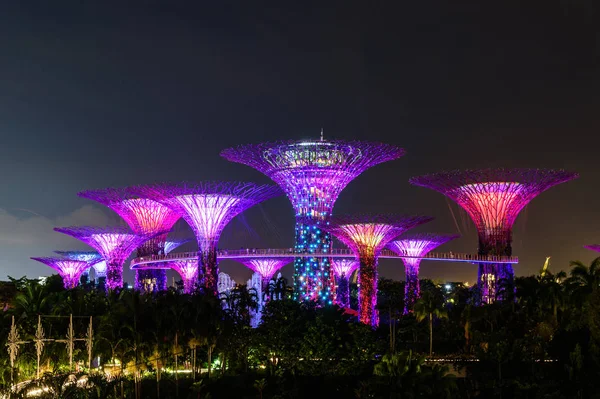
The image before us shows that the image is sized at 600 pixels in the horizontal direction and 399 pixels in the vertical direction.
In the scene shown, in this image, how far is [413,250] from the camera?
8300 cm

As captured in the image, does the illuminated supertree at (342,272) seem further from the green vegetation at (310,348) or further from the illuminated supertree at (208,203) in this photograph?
the green vegetation at (310,348)

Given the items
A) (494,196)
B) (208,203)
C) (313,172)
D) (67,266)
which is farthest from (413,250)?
(67,266)

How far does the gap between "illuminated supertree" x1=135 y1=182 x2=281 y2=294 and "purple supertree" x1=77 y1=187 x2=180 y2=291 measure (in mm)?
10749

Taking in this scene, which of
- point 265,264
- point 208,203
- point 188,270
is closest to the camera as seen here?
point 208,203

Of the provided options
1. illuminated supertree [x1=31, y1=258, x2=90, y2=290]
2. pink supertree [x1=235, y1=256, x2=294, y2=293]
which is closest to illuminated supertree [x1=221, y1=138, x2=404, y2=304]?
pink supertree [x1=235, y1=256, x2=294, y2=293]

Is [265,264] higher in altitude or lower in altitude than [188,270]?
higher

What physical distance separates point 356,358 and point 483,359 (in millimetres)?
8008

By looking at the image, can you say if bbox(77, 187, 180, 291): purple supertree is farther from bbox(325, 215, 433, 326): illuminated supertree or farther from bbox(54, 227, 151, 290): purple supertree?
bbox(325, 215, 433, 326): illuminated supertree

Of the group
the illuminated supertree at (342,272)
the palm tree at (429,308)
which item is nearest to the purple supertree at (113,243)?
the illuminated supertree at (342,272)

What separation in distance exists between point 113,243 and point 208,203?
20428mm

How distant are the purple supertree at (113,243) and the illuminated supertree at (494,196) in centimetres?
3046

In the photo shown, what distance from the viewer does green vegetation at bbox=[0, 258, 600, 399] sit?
37438 mm

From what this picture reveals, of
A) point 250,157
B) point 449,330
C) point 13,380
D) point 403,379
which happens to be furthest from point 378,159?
point 13,380

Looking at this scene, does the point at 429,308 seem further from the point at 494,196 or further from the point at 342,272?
the point at 342,272
